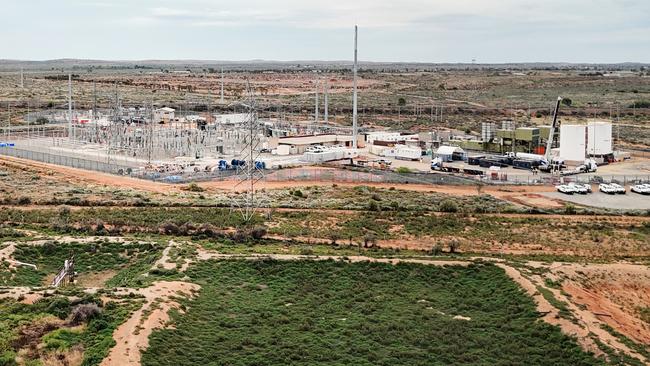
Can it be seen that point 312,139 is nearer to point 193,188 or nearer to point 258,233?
point 193,188

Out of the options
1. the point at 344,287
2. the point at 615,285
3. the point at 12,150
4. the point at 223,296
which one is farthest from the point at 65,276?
the point at 12,150

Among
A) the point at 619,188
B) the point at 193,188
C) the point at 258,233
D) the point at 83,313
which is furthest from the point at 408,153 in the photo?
the point at 83,313

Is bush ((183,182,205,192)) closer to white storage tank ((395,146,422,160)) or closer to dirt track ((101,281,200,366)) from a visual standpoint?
dirt track ((101,281,200,366))

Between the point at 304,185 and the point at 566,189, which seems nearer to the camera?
the point at 566,189

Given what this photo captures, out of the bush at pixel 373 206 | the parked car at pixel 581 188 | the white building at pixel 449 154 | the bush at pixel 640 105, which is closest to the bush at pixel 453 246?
the bush at pixel 373 206

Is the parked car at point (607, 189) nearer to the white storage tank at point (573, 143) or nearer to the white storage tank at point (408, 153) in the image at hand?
the white storage tank at point (573, 143)

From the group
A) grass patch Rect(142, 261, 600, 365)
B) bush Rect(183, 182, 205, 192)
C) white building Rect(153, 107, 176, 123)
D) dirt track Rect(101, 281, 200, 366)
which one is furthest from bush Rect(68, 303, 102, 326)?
white building Rect(153, 107, 176, 123)
